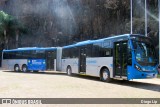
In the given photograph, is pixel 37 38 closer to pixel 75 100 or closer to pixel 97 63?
pixel 97 63

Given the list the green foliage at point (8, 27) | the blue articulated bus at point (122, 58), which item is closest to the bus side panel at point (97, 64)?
the blue articulated bus at point (122, 58)

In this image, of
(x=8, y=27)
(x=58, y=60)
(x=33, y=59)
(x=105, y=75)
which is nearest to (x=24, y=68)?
(x=33, y=59)

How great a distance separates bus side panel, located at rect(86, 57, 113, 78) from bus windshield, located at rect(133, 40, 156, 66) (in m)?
2.16

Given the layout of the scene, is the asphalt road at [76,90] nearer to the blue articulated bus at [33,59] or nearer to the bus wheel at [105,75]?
the bus wheel at [105,75]

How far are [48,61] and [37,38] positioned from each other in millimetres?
23153

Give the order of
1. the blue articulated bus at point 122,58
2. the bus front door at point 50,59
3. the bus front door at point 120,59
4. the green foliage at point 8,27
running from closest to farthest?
the blue articulated bus at point 122,58
the bus front door at point 120,59
the bus front door at point 50,59
the green foliage at point 8,27

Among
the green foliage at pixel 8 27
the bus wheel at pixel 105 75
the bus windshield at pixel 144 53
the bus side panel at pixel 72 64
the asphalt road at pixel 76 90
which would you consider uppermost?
the green foliage at pixel 8 27

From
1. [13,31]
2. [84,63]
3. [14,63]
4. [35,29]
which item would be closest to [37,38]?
[35,29]

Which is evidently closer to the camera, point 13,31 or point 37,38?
point 13,31

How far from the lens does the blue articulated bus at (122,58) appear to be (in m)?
13.9

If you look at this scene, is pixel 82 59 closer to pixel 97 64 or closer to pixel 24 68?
pixel 97 64

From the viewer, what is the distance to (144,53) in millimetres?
14273

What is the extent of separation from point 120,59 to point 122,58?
0.22 meters

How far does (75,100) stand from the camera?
927 centimetres
